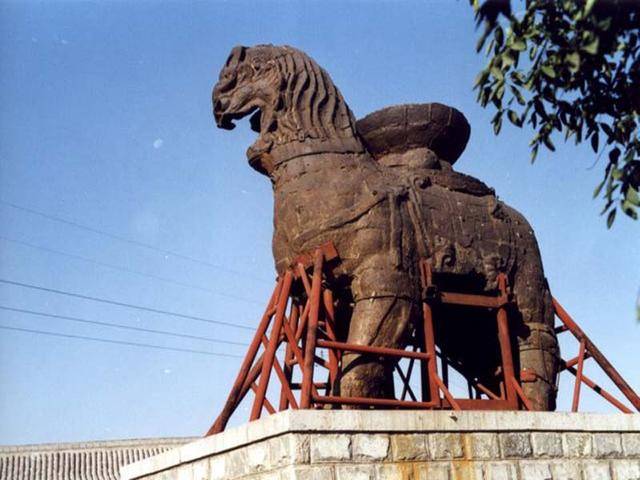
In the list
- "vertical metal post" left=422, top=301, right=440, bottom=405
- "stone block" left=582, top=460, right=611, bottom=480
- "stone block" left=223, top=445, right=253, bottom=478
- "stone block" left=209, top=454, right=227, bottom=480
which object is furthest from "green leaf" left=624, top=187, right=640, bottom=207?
"stone block" left=209, top=454, right=227, bottom=480

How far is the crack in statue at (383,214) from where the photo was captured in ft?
30.1

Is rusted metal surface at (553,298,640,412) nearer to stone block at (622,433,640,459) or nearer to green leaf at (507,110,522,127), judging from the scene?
stone block at (622,433,640,459)

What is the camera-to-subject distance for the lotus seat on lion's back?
1070 centimetres

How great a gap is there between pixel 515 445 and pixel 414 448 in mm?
1080

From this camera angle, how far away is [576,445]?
28.6ft

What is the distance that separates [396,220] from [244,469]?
117 inches

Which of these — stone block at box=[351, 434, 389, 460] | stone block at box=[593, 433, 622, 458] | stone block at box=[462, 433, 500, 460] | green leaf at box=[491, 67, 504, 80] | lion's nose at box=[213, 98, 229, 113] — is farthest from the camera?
lion's nose at box=[213, 98, 229, 113]

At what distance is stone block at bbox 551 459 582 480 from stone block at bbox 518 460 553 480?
2.7 inches

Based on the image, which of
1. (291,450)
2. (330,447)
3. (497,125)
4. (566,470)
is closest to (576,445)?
(566,470)

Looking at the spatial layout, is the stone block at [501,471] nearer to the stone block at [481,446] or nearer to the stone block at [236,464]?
the stone block at [481,446]

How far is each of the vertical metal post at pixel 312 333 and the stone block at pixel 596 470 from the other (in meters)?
2.66

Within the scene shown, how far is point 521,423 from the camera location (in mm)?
8445

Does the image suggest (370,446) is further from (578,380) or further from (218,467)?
(578,380)

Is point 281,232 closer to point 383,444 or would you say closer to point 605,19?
point 383,444
